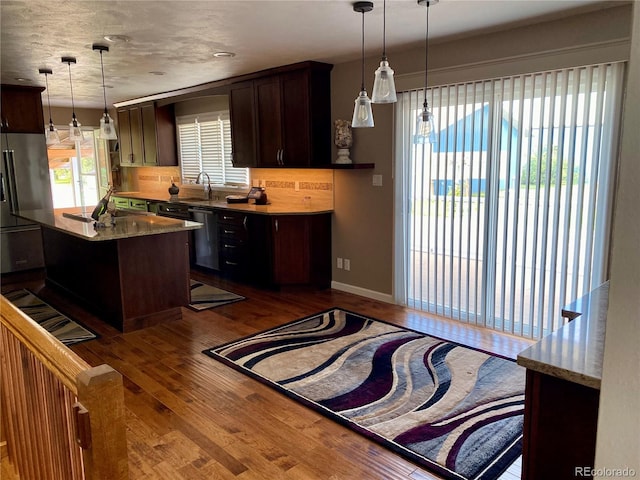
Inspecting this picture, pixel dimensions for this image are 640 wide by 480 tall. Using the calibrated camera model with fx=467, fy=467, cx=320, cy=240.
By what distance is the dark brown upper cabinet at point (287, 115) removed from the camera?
15.8 feet

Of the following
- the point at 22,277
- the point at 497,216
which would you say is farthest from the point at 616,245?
the point at 22,277

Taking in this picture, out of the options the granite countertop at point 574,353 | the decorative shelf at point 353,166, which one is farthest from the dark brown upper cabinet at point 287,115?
the granite countertop at point 574,353

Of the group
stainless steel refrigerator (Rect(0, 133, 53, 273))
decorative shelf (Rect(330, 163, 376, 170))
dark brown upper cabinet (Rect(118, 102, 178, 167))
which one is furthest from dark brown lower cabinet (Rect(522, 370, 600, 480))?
dark brown upper cabinet (Rect(118, 102, 178, 167))

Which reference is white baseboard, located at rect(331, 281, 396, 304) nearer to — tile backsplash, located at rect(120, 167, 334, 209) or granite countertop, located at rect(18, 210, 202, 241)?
tile backsplash, located at rect(120, 167, 334, 209)

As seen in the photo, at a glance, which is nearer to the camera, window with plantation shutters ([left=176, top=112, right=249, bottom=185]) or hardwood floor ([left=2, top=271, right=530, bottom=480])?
hardwood floor ([left=2, top=271, right=530, bottom=480])

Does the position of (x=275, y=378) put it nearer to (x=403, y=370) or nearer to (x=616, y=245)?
(x=403, y=370)

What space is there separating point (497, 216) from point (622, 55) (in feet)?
4.48

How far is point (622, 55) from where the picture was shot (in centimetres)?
302

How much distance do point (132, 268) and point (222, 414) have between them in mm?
1795

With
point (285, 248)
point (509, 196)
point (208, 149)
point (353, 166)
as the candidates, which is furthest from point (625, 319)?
point (208, 149)

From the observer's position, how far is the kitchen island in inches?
153

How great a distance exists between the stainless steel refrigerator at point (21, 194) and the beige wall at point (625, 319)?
6.64 metres

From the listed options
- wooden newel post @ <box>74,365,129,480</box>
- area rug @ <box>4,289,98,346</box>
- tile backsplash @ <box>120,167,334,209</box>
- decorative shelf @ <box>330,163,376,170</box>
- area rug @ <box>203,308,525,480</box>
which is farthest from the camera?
tile backsplash @ <box>120,167,334,209</box>

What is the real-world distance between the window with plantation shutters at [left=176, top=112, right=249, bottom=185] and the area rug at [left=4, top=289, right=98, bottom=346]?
281cm
